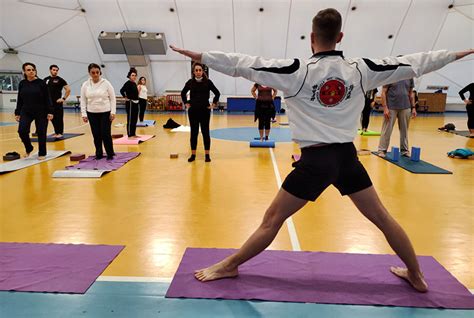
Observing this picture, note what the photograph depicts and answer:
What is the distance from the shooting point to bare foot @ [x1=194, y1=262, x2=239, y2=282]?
2.67 meters

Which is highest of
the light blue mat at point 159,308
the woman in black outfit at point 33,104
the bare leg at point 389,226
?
the woman in black outfit at point 33,104

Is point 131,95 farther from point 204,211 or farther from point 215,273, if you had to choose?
point 215,273

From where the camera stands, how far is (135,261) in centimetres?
300

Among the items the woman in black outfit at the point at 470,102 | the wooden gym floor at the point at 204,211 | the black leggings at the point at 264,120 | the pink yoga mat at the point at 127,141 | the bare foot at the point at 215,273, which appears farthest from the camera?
the woman in black outfit at the point at 470,102

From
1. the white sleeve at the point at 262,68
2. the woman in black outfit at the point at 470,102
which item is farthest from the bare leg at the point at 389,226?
the woman in black outfit at the point at 470,102

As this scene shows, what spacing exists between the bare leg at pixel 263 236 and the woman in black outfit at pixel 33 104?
577 cm

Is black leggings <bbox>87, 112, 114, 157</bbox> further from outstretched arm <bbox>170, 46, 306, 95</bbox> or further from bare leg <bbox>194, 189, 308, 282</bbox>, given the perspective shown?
outstretched arm <bbox>170, 46, 306, 95</bbox>

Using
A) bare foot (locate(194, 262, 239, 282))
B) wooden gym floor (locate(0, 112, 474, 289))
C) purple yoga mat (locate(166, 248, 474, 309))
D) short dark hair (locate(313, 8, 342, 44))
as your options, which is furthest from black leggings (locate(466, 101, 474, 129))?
bare foot (locate(194, 262, 239, 282))

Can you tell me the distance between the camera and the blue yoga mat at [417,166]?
626 centimetres

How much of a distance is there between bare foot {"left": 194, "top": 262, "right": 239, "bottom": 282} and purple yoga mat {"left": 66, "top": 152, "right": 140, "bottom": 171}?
4.11 meters

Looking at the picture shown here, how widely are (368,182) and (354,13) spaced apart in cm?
1920

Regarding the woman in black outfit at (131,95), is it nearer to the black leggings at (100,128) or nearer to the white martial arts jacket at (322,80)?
the black leggings at (100,128)

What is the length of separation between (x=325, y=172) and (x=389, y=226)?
61 centimetres

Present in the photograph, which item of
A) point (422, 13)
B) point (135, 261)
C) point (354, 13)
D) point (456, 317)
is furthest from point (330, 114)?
point (422, 13)
